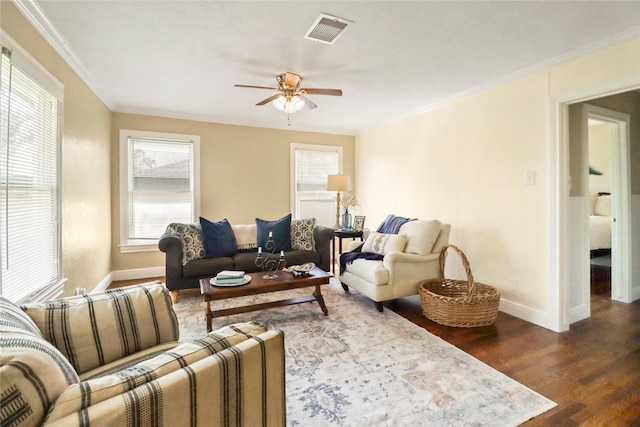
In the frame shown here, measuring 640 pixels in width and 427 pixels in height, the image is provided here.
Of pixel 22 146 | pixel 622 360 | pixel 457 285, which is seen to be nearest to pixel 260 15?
pixel 22 146

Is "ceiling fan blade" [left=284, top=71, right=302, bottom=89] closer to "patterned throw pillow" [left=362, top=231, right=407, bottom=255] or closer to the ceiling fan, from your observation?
the ceiling fan

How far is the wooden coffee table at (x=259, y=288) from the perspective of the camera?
8.16 ft

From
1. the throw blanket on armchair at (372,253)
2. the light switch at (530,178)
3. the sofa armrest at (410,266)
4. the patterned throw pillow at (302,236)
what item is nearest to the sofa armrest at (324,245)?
the patterned throw pillow at (302,236)

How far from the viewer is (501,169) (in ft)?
10.2

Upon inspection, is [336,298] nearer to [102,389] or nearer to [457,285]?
[457,285]

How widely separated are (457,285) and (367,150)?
9.49ft

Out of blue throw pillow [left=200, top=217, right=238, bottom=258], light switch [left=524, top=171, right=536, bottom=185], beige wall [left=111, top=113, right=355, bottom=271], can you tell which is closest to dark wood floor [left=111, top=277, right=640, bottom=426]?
light switch [left=524, top=171, right=536, bottom=185]

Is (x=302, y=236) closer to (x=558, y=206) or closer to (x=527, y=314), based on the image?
(x=527, y=314)

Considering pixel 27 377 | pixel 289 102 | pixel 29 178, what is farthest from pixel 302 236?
pixel 27 377

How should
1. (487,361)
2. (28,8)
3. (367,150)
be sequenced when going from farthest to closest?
1. (367,150)
2. (487,361)
3. (28,8)

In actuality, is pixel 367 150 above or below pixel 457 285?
above

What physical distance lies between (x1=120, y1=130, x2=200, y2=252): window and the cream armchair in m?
2.71

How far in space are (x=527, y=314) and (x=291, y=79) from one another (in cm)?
314

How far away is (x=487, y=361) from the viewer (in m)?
2.14
